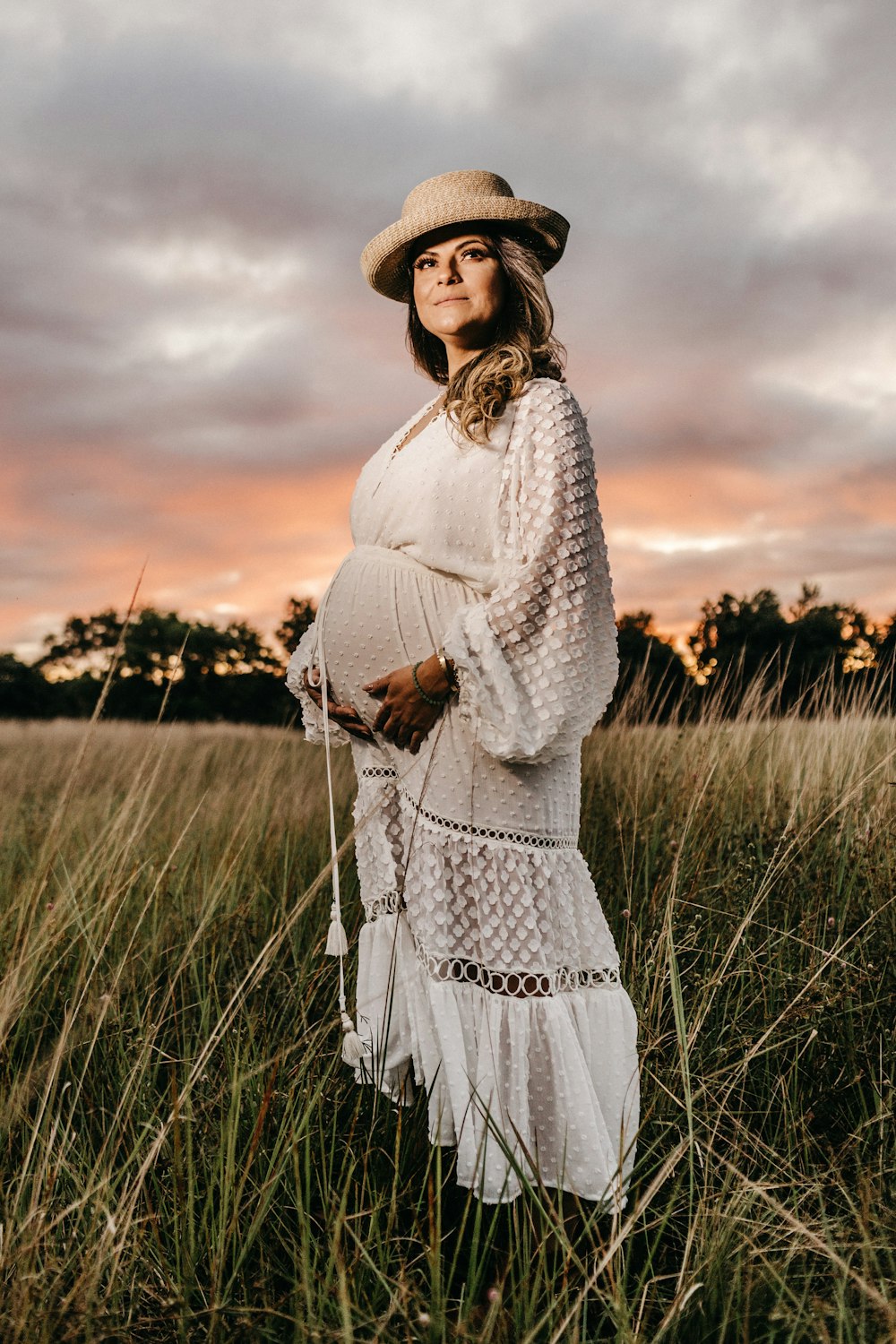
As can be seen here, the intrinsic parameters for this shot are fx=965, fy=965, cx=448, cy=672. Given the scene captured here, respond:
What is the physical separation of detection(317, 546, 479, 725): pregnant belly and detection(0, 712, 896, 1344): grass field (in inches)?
22.3

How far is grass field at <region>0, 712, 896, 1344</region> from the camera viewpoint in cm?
159

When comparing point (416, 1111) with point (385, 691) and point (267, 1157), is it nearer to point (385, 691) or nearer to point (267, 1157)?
point (267, 1157)

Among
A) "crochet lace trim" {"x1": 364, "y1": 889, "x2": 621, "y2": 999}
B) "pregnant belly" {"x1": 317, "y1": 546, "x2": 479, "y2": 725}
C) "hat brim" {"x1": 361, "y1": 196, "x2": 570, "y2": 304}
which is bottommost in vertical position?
"crochet lace trim" {"x1": 364, "y1": 889, "x2": 621, "y2": 999}

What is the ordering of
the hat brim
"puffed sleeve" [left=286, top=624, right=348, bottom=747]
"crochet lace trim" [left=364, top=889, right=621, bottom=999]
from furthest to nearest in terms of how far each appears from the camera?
"puffed sleeve" [left=286, top=624, right=348, bottom=747]
the hat brim
"crochet lace trim" [left=364, top=889, right=621, bottom=999]

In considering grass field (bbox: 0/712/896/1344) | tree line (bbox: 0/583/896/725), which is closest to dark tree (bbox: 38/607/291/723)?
tree line (bbox: 0/583/896/725)

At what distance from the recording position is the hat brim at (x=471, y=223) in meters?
2.24

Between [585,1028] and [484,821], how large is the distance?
0.49 meters

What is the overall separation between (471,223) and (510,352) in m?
0.37

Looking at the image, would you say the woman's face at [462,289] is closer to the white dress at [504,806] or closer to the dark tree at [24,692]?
the white dress at [504,806]

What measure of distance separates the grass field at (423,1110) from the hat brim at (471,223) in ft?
4.49

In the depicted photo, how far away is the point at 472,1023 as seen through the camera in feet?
6.67

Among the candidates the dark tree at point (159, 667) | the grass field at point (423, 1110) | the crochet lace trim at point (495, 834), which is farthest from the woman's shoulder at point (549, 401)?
the dark tree at point (159, 667)

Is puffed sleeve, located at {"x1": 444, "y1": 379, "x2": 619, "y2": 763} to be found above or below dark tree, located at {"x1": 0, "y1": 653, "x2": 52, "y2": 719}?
below

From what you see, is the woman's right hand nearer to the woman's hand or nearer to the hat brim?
the woman's hand
